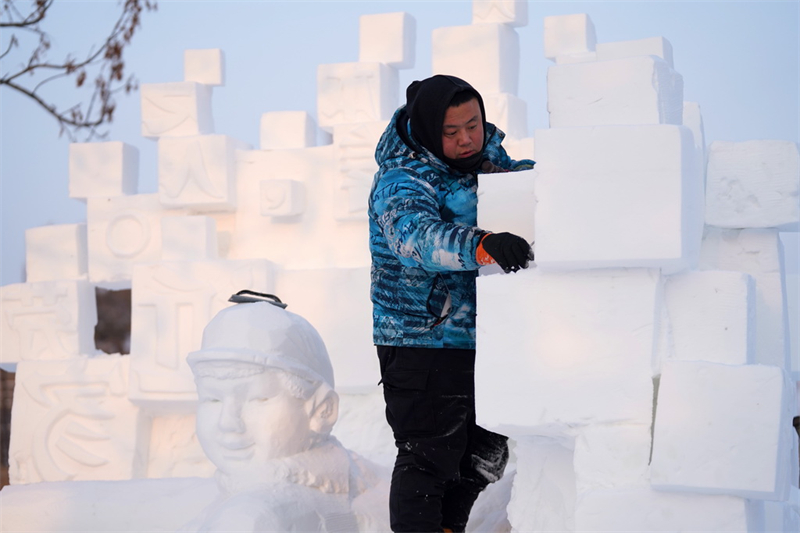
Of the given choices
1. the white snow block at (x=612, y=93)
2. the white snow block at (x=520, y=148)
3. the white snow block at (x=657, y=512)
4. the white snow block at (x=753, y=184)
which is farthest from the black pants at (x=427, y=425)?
the white snow block at (x=520, y=148)

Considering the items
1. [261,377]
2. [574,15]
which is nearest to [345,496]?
[261,377]

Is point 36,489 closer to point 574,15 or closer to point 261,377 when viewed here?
point 261,377

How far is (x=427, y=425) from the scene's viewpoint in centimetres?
316

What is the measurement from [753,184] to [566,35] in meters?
2.56

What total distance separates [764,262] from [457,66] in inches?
104

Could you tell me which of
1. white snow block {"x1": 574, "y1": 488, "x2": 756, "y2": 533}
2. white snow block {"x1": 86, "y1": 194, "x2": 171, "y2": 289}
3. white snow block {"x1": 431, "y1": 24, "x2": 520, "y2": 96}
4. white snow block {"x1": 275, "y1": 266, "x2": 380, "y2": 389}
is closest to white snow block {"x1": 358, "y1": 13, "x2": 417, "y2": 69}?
white snow block {"x1": 431, "y1": 24, "x2": 520, "y2": 96}

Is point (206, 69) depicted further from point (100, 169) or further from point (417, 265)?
point (417, 265)

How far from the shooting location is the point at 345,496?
371 centimetres

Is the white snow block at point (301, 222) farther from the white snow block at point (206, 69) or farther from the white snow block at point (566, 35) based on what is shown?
the white snow block at point (566, 35)

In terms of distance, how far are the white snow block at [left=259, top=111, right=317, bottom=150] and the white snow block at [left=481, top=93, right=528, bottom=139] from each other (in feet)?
3.82

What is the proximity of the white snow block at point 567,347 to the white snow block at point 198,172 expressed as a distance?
352 centimetres

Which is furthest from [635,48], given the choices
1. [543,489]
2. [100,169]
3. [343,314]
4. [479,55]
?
[100,169]

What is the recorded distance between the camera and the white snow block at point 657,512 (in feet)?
8.47

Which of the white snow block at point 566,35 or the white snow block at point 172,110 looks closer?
the white snow block at point 566,35
